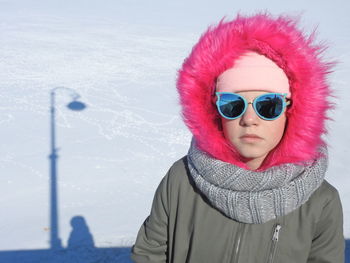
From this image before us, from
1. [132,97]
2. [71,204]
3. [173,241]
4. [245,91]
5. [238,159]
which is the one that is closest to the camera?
[245,91]

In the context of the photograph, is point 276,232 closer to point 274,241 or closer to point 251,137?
point 274,241

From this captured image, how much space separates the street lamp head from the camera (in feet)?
15.9

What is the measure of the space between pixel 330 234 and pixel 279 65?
560 millimetres

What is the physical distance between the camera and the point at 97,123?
14.5 ft

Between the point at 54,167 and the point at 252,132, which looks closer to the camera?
the point at 252,132

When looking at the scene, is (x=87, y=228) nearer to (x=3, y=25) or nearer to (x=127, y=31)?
(x=127, y=31)

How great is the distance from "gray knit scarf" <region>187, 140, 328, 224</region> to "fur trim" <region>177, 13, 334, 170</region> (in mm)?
45

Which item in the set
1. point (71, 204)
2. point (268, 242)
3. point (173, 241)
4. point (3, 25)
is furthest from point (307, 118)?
point (3, 25)

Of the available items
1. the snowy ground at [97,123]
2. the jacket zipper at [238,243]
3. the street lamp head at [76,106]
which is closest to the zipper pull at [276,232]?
the jacket zipper at [238,243]

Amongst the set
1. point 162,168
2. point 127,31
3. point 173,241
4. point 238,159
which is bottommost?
point 162,168

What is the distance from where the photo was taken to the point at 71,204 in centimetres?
293

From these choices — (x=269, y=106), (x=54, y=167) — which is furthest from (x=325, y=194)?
(x=54, y=167)

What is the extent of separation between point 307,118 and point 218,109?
0.27m

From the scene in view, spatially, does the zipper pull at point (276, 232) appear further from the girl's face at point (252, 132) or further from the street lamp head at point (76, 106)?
the street lamp head at point (76, 106)
